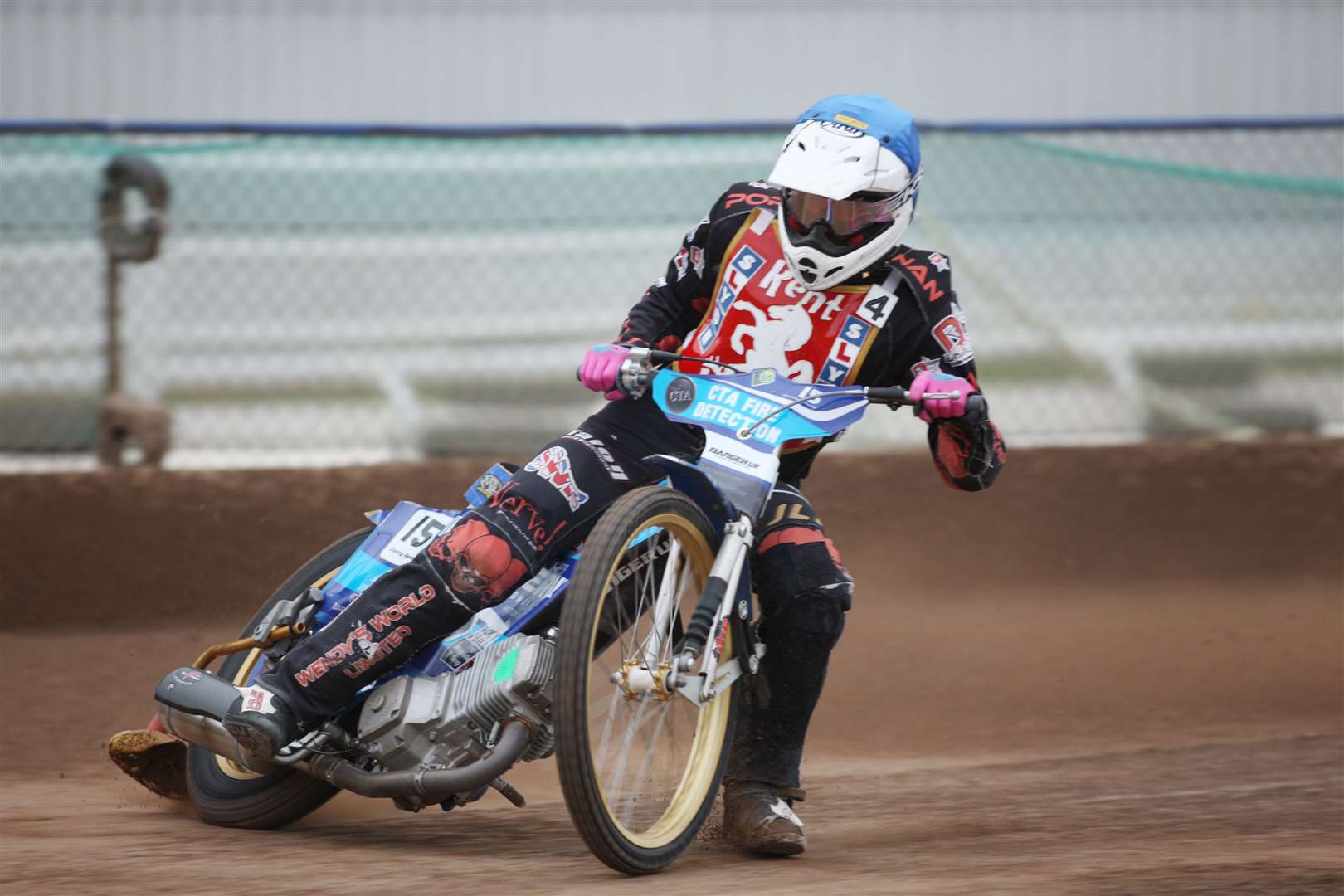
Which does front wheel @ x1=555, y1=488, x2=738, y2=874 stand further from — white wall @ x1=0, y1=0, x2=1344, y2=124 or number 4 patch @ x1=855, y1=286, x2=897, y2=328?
white wall @ x1=0, y1=0, x2=1344, y2=124

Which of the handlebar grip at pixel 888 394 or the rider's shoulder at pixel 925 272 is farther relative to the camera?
the rider's shoulder at pixel 925 272

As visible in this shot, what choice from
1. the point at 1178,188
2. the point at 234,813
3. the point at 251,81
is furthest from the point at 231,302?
the point at 1178,188

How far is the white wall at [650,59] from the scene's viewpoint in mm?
9266

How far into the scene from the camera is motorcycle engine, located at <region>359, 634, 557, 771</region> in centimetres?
386

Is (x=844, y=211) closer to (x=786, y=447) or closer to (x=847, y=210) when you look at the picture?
(x=847, y=210)

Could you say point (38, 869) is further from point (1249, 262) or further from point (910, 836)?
point (1249, 262)

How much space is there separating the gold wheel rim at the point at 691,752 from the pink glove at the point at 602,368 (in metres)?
0.47

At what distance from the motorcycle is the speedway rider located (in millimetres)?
81

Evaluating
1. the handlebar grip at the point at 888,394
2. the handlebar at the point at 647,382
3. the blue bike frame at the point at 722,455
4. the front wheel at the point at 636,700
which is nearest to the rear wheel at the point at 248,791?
the blue bike frame at the point at 722,455

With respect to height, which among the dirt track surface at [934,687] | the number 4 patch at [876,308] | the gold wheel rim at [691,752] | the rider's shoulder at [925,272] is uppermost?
the rider's shoulder at [925,272]

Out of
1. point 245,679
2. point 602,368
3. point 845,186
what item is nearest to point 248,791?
point 245,679

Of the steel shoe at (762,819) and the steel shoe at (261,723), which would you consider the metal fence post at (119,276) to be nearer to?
the steel shoe at (261,723)

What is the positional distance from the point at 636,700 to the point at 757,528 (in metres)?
0.58

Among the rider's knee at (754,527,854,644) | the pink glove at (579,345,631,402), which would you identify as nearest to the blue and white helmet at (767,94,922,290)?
the pink glove at (579,345,631,402)
